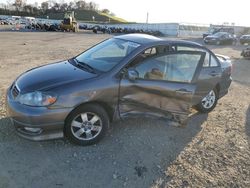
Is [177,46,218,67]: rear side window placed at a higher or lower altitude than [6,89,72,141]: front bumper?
higher

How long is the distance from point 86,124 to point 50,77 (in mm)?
897

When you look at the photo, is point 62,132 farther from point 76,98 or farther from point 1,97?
point 1,97

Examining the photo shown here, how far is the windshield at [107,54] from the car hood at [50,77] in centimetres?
31

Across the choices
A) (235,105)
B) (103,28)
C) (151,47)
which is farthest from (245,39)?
(151,47)

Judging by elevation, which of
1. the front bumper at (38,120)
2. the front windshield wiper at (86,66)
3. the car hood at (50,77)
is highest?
the front windshield wiper at (86,66)

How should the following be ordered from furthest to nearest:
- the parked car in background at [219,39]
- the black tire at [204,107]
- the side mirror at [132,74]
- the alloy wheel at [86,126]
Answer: the parked car in background at [219,39] < the black tire at [204,107] < the side mirror at [132,74] < the alloy wheel at [86,126]

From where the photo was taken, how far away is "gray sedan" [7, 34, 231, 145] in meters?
3.89

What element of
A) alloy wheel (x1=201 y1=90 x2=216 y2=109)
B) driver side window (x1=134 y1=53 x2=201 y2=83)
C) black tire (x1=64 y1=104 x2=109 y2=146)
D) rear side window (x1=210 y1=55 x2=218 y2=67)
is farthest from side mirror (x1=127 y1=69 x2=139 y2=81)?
alloy wheel (x1=201 y1=90 x2=216 y2=109)

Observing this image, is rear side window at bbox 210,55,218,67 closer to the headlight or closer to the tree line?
the headlight

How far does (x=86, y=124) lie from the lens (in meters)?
4.22

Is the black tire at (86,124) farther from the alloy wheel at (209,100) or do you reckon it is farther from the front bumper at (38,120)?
the alloy wheel at (209,100)

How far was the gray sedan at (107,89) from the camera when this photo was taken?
12.8 ft

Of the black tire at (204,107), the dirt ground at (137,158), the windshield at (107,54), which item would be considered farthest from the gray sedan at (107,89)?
the black tire at (204,107)

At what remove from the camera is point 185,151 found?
14.6 feet
